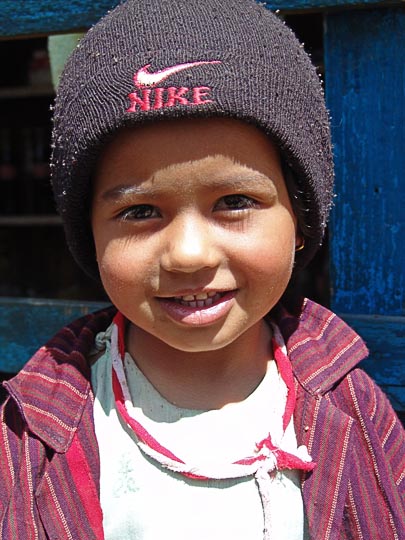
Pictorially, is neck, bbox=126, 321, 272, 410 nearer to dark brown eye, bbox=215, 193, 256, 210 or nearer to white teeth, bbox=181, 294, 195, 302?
white teeth, bbox=181, 294, 195, 302

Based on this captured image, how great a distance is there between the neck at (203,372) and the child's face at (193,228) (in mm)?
95

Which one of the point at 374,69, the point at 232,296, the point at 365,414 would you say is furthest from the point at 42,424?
the point at 374,69

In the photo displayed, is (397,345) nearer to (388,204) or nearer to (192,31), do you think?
(388,204)

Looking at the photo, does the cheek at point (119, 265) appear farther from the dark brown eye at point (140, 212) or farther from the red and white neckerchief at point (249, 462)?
the red and white neckerchief at point (249, 462)

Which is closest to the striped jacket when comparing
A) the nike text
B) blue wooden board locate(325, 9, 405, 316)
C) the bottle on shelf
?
blue wooden board locate(325, 9, 405, 316)

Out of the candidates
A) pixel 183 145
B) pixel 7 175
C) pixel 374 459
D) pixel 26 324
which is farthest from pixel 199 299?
pixel 7 175

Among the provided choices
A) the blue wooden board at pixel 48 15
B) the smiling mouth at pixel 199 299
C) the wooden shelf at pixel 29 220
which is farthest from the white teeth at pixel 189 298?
the wooden shelf at pixel 29 220

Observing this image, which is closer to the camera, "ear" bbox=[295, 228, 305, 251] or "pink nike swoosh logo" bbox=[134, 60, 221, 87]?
"pink nike swoosh logo" bbox=[134, 60, 221, 87]

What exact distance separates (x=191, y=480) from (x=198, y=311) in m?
0.27

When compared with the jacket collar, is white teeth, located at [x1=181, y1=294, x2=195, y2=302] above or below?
above

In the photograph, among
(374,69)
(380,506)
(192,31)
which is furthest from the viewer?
(374,69)

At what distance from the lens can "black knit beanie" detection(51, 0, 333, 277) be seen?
3.16 feet

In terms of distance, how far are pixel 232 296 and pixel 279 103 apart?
293 mm

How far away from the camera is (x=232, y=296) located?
41.5 inches
